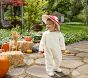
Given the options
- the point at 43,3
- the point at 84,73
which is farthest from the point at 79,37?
the point at 84,73

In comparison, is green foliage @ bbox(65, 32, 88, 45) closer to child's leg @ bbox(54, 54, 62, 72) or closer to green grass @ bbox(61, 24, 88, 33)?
green grass @ bbox(61, 24, 88, 33)

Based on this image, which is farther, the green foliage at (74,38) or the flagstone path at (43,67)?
the green foliage at (74,38)

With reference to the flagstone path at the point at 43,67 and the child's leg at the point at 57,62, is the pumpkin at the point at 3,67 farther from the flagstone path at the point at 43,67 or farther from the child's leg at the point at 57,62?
the child's leg at the point at 57,62

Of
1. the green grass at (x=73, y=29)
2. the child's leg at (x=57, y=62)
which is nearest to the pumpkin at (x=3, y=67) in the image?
the child's leg at (x=57, y=62)

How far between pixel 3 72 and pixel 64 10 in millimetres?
25443

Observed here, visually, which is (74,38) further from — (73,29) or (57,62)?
(73,29)

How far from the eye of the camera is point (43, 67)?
766 cm

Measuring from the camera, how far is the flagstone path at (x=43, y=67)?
6895mm

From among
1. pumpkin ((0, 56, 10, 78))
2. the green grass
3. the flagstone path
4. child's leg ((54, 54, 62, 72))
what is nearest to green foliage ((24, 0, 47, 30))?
the green grass

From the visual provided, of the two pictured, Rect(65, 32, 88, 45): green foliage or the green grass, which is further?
the green grass

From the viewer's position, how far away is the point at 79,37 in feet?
43.6

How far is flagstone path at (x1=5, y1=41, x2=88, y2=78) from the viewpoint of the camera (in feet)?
22.6

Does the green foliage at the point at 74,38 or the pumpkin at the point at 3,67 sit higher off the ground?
the pumpkin at the point at 3,67

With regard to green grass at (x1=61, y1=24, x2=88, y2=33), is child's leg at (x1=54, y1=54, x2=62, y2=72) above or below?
above
